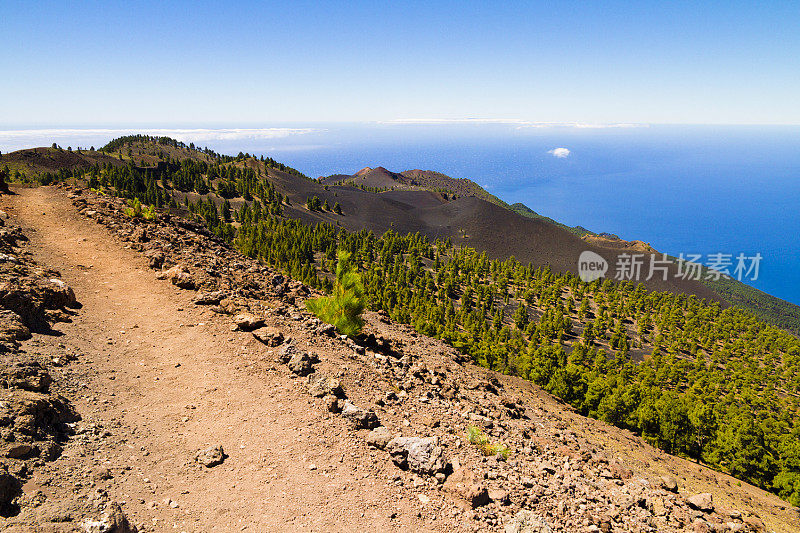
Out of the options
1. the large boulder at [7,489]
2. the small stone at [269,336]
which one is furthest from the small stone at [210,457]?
the small stone at [269,336]

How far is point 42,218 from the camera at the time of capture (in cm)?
1792

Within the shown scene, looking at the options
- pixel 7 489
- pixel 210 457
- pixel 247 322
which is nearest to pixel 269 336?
pixel 247 322

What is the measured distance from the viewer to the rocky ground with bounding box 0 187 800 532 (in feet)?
18.7

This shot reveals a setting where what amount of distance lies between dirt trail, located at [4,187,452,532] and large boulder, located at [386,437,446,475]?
1.88 feet

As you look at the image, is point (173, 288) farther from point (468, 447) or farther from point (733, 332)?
point (733, 332)

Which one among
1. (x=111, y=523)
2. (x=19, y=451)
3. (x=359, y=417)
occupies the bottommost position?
(x=359, y=417)

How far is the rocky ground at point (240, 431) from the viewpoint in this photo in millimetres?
5695

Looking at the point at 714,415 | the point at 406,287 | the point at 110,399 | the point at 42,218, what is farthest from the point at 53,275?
the point at 406,287

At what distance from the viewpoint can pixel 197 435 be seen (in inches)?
287

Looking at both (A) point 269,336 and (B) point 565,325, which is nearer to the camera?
(A) point 269,336

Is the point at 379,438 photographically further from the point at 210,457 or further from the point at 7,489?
the point at 7,489

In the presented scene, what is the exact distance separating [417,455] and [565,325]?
62096 mm

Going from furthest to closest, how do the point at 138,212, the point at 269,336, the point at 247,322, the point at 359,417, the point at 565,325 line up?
1. the point at 565,325
2. the point at 138,212
3. the point at 247,322
4. the point at 269,336
5. the point at 359,417
